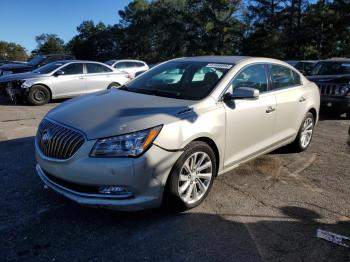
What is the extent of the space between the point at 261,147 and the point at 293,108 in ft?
3.32

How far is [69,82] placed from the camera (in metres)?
11.5

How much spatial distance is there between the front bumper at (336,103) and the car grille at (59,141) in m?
7.77

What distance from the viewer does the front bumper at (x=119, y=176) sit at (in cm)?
311

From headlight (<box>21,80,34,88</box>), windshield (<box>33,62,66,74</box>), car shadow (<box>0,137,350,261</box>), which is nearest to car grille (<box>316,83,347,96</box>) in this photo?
car shadow (<box>0,137,350,261</box>)

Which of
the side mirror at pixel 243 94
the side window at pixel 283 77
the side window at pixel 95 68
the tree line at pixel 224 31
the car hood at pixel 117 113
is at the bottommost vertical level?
the car hood at pixel 117 113

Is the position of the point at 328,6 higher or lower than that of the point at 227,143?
higher

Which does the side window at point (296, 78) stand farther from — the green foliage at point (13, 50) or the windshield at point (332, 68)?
the green foliage at point (13, 50)

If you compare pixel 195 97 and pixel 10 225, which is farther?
pixel 195 97

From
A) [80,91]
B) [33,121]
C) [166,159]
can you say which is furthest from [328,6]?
[166,159]

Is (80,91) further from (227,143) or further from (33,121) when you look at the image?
(227,143)

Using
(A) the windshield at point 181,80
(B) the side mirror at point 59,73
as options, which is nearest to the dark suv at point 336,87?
(A) the windshield at point 181,80

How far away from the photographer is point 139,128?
3.25 m

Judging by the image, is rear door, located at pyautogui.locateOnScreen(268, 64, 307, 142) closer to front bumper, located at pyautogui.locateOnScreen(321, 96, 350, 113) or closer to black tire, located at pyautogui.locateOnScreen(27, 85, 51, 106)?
front bumper, located at pyautogui.locateOnScreen(321, 96, 350, 113)

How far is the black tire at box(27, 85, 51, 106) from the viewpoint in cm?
1088
